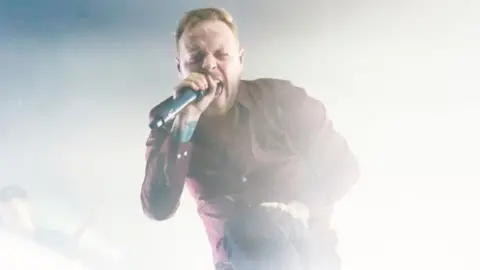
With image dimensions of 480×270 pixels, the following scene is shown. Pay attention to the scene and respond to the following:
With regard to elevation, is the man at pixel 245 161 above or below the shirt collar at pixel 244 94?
below

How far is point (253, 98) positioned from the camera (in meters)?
1.46

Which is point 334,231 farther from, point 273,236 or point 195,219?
point 195,219

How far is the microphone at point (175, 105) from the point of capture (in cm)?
140

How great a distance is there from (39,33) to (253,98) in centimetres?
53

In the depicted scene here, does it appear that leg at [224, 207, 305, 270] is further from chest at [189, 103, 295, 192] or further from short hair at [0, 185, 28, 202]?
short hair at [0, 185, 28, 202]

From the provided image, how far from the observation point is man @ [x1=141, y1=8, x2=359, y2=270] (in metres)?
1.40

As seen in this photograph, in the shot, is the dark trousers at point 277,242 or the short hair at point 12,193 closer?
the dark trousers at point 277,242

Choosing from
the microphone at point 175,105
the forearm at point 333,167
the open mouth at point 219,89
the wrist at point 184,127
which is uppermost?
the open mouth at point 219,89

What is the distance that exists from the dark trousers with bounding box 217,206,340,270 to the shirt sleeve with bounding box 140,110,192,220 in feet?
0.46

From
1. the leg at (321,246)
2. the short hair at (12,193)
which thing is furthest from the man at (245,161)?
the short hair at (12,193)

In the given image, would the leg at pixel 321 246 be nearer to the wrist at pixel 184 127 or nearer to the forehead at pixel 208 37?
the wrist at pixel 184 127

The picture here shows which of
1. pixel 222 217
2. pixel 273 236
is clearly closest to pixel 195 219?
pixel 222 217

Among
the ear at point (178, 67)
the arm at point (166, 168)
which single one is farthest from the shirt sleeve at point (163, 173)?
the ear at point (178, 67)

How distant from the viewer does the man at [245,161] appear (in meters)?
1.40
